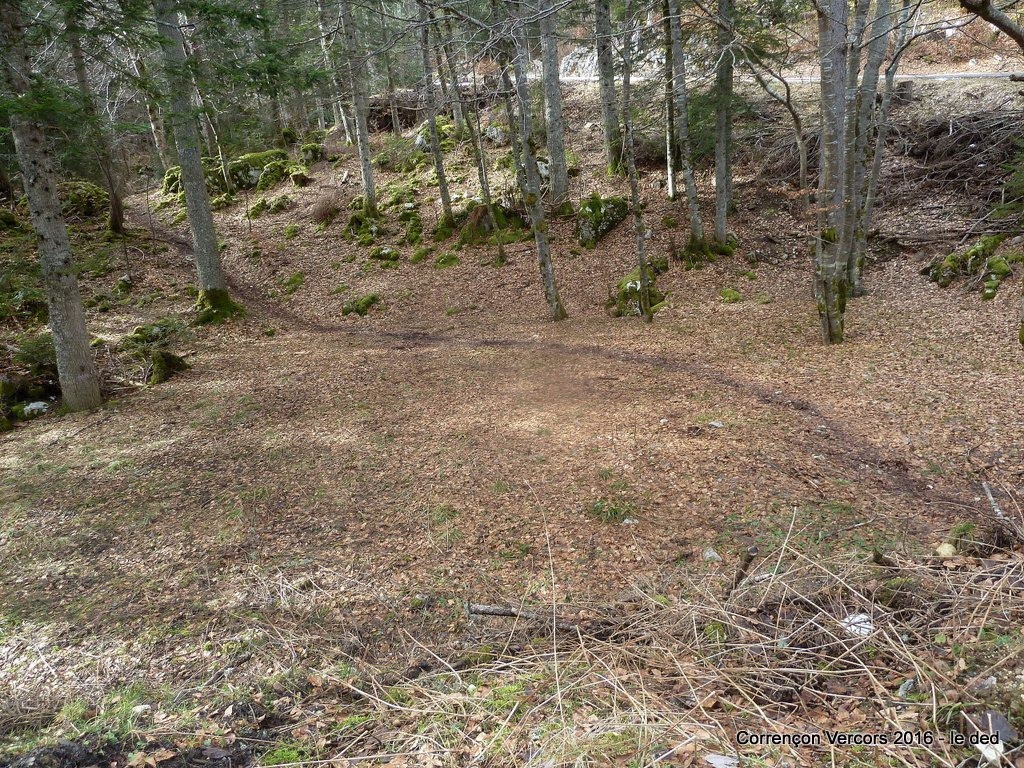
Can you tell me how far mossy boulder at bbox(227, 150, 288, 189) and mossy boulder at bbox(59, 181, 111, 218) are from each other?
15.7 feet

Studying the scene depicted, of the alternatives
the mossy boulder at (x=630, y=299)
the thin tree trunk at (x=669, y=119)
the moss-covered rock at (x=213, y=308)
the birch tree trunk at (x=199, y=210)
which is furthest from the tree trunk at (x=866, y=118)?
the moss-covered rock at (x=213, y=308)

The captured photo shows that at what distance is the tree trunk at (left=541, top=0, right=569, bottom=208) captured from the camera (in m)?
16.7

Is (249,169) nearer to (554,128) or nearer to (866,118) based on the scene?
(554,128)

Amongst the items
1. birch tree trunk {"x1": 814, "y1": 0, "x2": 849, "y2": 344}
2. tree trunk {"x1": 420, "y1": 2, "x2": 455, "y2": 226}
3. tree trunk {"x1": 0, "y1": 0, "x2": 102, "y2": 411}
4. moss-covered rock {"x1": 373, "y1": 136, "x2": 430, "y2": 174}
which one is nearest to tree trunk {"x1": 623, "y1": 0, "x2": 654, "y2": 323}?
birch tree trunk {"x1": 814, "y1": 0, "x2": 849, "y2": 344}

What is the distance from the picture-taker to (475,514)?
20.7ft

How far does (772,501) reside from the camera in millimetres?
5883

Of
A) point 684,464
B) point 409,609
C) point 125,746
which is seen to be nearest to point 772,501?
point 684,464

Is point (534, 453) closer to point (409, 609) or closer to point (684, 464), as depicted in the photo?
point (684, 464)

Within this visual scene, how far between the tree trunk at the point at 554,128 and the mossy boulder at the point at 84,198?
15.6m

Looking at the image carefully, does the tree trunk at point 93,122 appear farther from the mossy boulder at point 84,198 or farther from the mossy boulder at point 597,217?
the mossy boulder at point 597,217

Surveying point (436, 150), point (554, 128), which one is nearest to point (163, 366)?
point (436, 150)

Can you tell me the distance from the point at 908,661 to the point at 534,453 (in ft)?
17.2

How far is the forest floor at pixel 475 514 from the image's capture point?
3.21 meters

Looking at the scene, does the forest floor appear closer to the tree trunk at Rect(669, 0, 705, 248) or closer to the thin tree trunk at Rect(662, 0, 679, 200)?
the tree trunk at Rect(669, 0, 705, 248)
